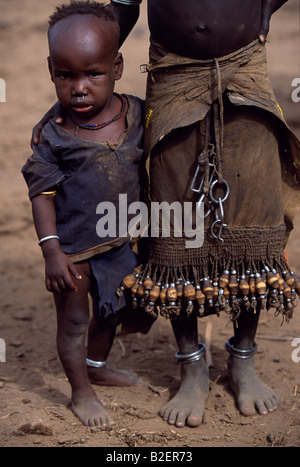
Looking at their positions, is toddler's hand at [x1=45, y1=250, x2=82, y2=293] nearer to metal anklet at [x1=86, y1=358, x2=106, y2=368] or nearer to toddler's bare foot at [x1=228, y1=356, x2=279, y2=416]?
metal anklet at [x1=86, y1=358, x2=106, y2=368]

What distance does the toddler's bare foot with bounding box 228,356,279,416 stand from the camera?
281cm

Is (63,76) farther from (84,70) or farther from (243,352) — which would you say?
(243,352)

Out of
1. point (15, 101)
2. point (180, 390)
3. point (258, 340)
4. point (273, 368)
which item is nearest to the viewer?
point (180, 390)

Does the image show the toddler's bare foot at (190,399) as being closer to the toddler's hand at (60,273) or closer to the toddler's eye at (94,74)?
the toddler's hand at (60,273)

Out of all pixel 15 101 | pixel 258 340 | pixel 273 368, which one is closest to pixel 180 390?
pixel 273 368

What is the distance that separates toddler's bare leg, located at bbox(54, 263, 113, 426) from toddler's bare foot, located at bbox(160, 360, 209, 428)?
0.94 feet

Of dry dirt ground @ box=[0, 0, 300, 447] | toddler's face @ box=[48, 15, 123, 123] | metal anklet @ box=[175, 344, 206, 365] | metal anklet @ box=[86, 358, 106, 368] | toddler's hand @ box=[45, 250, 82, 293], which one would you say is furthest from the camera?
metal anklet @ box=[86, 358, 106, 368]

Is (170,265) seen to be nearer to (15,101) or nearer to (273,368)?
(273,368)

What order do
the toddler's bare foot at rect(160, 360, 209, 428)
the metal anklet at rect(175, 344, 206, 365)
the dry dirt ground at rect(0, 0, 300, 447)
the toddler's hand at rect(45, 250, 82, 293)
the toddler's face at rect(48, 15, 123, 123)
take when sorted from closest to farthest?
1. the toddler's face at rect(48, 15, 123, 123)
2. the toddler's hand at rect(45, 250, 82, 293)
3. the dry dirt ground at rect(0, 0, 300, 447)
4. the toddler's bare foot at rect(160, 360, 209, 428)
5. the metal anklet at rect(175, 344, 206, 365)

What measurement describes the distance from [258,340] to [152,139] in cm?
160

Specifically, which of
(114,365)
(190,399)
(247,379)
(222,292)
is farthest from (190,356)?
(114,365)

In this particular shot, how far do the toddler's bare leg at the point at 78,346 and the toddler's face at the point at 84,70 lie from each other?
69 centimetres

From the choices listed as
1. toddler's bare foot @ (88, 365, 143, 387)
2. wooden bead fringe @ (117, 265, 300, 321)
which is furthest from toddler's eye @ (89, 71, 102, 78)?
toddler's bare foot @ (88, 365, 143, 387)

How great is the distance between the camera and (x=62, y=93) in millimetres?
2441
